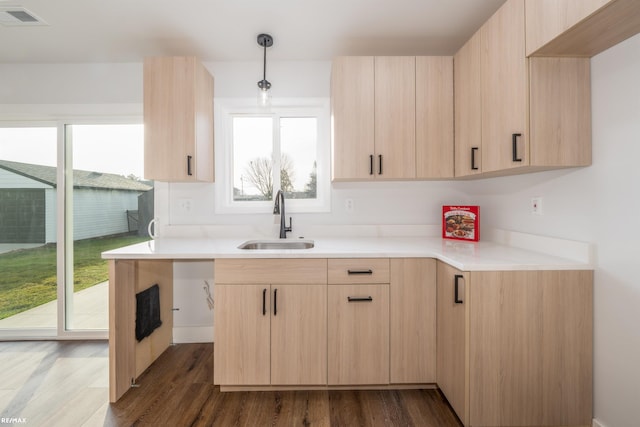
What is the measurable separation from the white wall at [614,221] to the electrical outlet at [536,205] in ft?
0.68

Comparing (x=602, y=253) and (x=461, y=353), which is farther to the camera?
(x=461, y=353)

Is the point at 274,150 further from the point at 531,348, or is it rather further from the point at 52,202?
the point at 531,348

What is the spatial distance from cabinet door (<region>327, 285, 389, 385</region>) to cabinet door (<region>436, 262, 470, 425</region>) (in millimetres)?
323

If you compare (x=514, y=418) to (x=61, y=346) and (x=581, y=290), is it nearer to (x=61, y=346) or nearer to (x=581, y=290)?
(x=581, y=290)

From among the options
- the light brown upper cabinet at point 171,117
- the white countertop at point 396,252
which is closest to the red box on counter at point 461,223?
the white countertop at point 396,252

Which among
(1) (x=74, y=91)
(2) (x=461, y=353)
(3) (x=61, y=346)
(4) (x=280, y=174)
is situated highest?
(1) (x=74, y=91)

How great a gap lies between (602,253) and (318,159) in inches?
77.9

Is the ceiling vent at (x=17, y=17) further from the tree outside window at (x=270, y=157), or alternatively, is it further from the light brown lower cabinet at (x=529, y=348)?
the light brown lower cabinet at (x=529, y=348)

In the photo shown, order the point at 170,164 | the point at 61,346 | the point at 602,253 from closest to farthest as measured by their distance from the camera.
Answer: the point at 602,253, the point at 170,164, the point at 61,346

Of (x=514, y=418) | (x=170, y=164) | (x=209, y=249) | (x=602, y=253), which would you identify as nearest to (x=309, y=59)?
(x=170, y=164)

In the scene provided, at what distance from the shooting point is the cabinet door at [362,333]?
6.25 ft

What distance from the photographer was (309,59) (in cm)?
261

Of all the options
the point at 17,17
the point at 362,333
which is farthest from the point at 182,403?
the point at 17,17

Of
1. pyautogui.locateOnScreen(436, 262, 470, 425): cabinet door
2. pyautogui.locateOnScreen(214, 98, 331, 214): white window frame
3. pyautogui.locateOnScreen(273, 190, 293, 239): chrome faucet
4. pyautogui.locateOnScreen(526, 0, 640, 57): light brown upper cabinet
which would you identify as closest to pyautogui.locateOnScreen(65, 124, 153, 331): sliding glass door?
pyautogui.locateOnScreen(214, 98, 331, 214): white window frame
